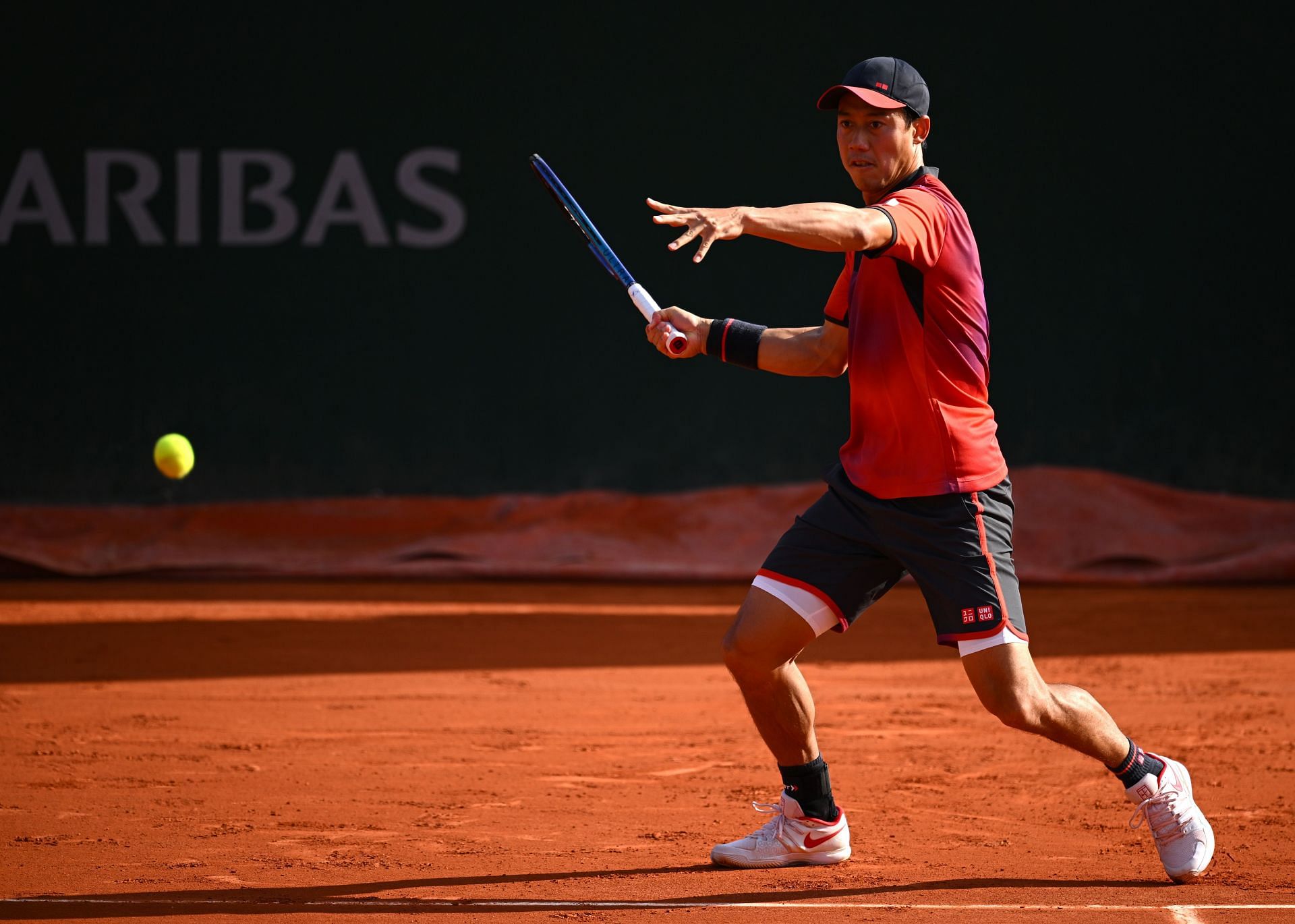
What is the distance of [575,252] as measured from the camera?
941 centimetres

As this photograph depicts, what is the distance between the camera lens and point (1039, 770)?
4.36 metres

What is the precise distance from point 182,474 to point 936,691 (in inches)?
215

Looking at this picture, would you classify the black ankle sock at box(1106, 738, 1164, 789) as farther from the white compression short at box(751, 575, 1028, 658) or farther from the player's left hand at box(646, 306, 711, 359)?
the player's left hand at box(646, 306, 711, 359)

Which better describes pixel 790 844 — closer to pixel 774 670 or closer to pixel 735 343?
pixel 774 670

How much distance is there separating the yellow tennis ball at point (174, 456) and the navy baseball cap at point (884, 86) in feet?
21.8

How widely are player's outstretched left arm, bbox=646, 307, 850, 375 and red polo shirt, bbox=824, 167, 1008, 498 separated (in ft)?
0.66

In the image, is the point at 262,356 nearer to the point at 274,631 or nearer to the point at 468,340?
the point at 468,340

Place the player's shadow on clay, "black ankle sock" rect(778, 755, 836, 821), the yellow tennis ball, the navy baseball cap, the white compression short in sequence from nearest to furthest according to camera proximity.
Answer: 1. the player's shadow on clay
2. the navy baseball cap
3. the white compression short
4. "black ankle sock" rect(778, 755, 836, 821)
5. the yellow tennis ball

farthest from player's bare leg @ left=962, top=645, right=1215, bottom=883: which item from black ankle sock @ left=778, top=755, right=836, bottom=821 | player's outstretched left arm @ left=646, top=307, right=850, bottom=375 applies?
player's outstretched left arm @ left=646, top=307, right=850, bottom=375

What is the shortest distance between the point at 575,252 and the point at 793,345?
6077 millimetres

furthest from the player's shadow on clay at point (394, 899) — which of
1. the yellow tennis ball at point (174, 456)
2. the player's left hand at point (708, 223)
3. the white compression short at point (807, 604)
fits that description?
the yellow tennis ball at point (174, 456)

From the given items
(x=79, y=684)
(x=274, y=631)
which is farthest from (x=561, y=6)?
(x=79, y=684)

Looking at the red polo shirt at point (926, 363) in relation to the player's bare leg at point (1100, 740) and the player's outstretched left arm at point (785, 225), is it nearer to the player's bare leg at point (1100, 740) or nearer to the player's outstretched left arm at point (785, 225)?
the player's outstretched left arm at point (785, 225)

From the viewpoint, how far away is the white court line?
3.03m
